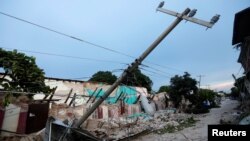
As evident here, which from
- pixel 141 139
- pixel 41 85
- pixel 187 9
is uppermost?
pixel 187 9

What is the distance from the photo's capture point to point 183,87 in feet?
109

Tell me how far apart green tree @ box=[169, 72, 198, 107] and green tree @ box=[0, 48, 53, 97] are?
22.4m

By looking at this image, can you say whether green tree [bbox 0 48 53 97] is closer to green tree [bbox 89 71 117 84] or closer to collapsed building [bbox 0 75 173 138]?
collapsed building [bbox 0 75 173 138]

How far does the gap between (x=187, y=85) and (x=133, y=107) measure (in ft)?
25.6

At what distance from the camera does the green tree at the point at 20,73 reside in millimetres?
12438

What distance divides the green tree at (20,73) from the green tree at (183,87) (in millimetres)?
22381

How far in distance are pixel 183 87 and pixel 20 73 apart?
24.3 metres

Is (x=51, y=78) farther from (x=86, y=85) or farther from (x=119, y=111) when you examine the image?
(x=119, y=111)

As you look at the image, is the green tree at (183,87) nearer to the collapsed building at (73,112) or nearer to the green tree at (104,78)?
the collapsed building at (73,112)

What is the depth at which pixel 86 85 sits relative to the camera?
30109mm

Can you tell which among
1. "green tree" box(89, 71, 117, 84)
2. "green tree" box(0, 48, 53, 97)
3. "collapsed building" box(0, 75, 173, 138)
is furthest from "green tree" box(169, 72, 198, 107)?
"green tree" box(0, 48, 53, 97)

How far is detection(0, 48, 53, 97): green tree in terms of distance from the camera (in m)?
12.4

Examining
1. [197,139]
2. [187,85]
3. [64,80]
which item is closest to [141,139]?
[197,139]

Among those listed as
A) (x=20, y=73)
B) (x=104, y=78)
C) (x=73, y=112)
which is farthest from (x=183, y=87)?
(x=20, y=73)
